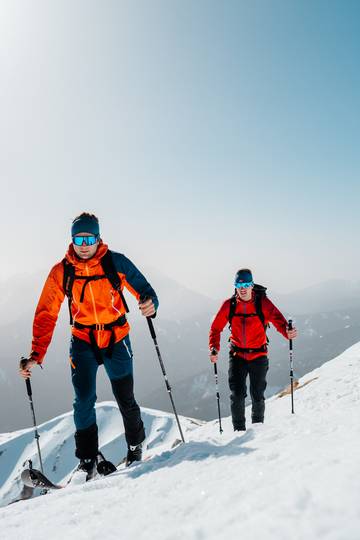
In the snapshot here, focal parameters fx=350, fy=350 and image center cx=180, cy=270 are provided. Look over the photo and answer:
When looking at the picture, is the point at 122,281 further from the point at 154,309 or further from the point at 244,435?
the point at 244,435

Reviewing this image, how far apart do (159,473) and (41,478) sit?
2.82 meters

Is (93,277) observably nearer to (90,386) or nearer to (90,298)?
(90,298)

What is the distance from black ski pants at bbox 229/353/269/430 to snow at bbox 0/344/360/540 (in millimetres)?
3217

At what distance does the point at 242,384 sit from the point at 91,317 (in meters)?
4.39

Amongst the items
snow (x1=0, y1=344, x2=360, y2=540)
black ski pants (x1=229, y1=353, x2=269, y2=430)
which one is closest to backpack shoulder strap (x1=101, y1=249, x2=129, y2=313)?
snow (x1=0, y1=344, x2=360, y2=540)

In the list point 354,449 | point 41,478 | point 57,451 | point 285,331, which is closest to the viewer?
point 354,449

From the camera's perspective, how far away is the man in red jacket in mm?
8211

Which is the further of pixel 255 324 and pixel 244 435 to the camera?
pixel 255 324

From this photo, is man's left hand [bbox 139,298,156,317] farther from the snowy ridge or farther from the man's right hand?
the snowy ridge

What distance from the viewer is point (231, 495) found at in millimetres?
2680

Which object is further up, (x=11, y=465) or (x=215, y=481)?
(x=215, y=481)

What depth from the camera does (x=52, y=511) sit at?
11.2 feet

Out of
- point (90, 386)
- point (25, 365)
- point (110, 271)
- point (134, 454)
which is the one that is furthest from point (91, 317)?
point (134, 454)

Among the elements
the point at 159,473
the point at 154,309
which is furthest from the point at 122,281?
the point at 159,473
